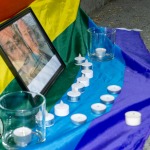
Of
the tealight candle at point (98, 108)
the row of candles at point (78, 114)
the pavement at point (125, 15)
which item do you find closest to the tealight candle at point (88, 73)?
the row of candles at point (78, 114)

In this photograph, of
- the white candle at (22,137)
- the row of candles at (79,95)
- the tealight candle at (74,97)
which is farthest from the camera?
the tealight candle at (74,97)

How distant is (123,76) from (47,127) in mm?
456

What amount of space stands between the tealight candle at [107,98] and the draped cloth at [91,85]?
0.7 inches

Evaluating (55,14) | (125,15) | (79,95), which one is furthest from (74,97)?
(125,15)

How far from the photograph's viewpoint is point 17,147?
102 centimetres

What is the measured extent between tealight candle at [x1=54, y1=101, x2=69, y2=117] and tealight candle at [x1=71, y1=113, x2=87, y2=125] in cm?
3

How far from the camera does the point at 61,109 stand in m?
1.15

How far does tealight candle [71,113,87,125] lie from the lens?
3.66 ft

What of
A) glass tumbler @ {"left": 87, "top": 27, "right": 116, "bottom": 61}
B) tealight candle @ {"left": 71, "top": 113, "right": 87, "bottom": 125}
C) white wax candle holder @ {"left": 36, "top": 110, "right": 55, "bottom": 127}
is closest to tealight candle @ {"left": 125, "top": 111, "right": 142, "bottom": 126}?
tealight candle @ {"left": 71, "top": 113, "right": 87, "bottom": 125}

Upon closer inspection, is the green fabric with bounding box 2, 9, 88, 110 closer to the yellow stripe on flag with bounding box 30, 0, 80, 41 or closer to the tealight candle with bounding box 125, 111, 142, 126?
the yellow stripe on flag with bounding box 30, 0, 80, 41

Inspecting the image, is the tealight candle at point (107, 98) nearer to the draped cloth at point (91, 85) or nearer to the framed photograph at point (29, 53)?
the draped cloth at point (91, 85)

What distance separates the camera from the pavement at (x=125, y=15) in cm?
270

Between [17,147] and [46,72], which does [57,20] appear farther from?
[17,147]

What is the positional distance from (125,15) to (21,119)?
214cm
